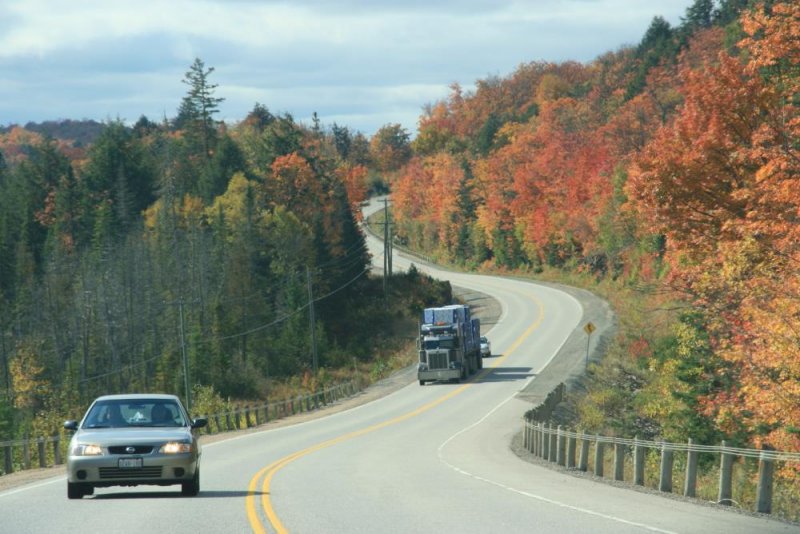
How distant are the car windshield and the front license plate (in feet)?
4.38

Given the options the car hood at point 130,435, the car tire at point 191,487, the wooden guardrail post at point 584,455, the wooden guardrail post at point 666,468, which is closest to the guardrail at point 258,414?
the wooden guardrail post at point 584,455

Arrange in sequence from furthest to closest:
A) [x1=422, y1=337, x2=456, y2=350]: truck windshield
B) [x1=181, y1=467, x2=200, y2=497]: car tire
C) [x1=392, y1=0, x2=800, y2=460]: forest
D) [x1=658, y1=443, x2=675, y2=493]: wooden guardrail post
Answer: [x1=422, y1=337, x2=456, y2=350]: truck windshield < [x1=392, y1=0, x2=800, y2=460]: forest < [x1=658, y1=443, x2=675, y2=493]: wooden guardrail post < [x1=181, y1=467, x2=200, y2=497]: car tire

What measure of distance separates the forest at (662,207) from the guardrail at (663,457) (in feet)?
12.5

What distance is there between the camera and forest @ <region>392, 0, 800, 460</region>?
24.5 m

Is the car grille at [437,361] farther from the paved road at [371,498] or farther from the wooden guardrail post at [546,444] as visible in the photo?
the wooden guardrail post at [546,444]

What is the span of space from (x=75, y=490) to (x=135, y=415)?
5.23 feet

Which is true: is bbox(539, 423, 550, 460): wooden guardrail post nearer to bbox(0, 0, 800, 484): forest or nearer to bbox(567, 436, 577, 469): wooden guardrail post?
bbox(567, 436, 577, 469): wooden guardrail post

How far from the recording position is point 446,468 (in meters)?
24.7

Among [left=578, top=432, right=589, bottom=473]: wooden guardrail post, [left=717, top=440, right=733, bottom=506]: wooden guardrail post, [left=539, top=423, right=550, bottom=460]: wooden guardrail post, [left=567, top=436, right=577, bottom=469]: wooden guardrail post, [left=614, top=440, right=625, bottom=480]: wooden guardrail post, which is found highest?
[left=717, top=440, right=733, bottom=506]: wooden guardrail post

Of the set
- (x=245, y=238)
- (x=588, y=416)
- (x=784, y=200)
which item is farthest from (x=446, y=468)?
(x=245, y=238)

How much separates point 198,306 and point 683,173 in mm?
82090

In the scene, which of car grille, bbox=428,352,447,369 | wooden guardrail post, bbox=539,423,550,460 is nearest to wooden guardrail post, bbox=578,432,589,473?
wooden guardrail post, bbox=539,423,550,460

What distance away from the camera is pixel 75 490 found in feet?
54.0

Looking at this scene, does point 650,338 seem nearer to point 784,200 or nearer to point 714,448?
point 784,200
